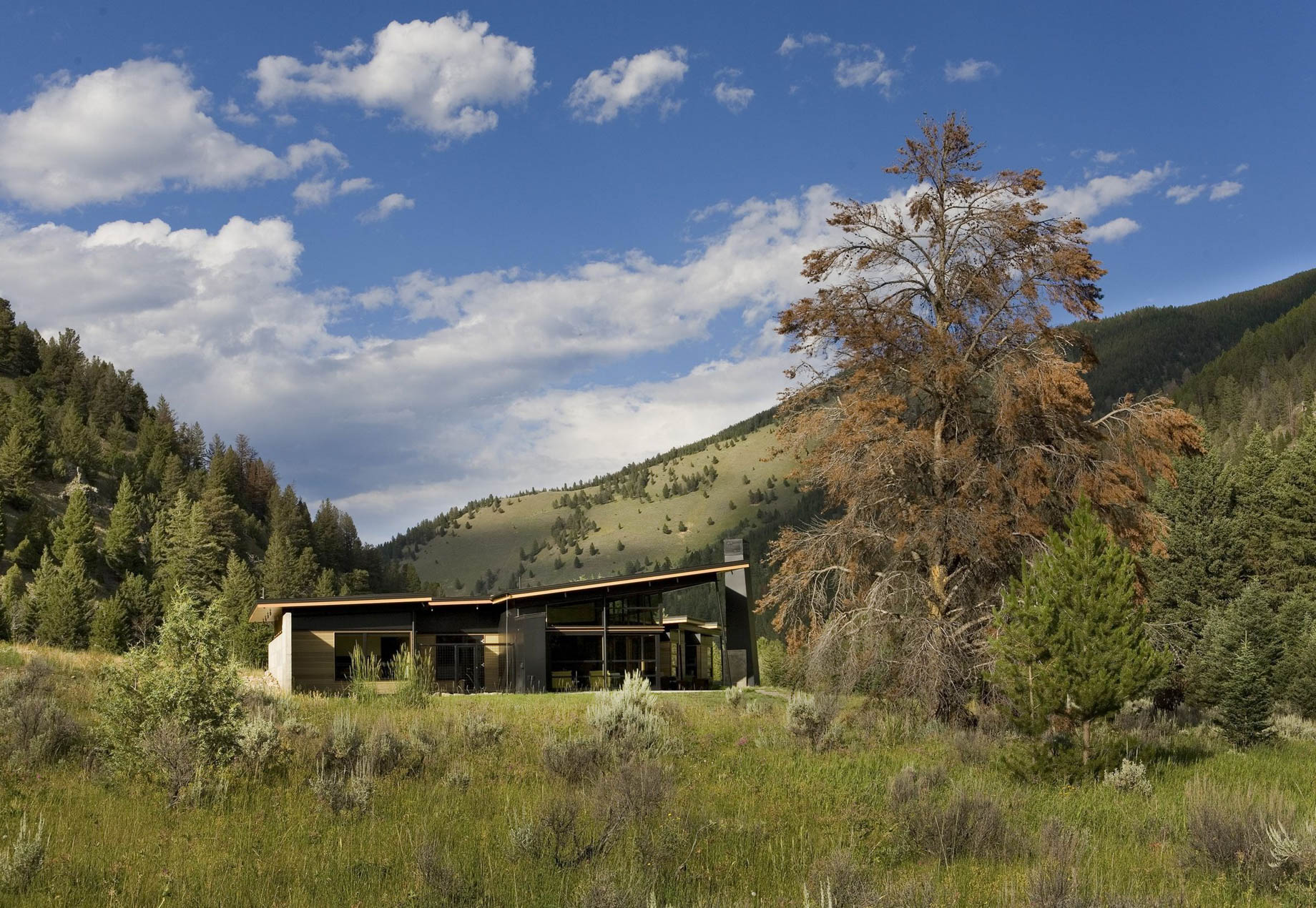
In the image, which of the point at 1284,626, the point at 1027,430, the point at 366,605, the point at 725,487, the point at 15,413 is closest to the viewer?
the point at 1027,430

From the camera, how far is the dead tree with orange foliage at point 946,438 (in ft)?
63.1

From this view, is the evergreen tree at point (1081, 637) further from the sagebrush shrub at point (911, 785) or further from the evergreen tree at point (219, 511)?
the evergreen tree at point (219, 511)

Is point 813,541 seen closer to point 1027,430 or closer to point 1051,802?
point 1027,430

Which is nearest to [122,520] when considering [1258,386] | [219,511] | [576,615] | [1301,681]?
[219,511]

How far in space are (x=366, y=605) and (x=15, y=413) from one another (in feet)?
194

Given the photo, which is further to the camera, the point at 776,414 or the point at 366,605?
the point at 366,605

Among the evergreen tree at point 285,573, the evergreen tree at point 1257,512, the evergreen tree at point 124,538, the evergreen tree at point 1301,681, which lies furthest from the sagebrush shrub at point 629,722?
the evergreen tree at point 285,573

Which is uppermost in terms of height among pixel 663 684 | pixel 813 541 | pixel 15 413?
pixel 15 413

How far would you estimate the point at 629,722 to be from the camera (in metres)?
16.2

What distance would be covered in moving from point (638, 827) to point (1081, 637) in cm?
781

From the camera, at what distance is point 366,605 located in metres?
37.6

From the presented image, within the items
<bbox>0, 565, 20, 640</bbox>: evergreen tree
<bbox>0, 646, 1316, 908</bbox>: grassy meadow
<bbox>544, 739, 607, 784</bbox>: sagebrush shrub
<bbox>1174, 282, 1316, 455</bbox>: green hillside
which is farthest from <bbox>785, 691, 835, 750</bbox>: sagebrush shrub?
<bbox>1174, 282, 1316, 455</bbox>: green hillside

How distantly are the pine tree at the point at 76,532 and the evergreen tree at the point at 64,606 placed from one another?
8.10 meters

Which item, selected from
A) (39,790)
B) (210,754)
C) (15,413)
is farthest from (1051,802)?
(15,413)
